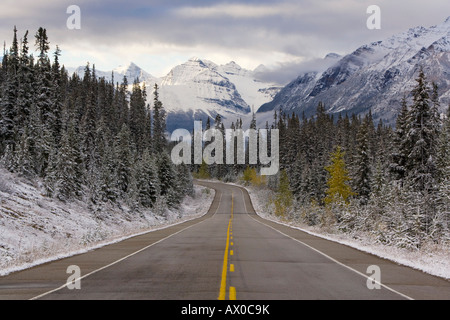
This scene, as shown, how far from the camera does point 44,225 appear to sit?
29406 millimetres

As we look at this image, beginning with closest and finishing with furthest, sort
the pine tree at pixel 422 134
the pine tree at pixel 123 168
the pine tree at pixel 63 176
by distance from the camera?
the pine tree at pixel 422 134 < the pine tree at pixel 63 176 < the pine tree at pixel 123 168

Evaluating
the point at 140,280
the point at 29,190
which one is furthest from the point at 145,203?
the point at 140,280

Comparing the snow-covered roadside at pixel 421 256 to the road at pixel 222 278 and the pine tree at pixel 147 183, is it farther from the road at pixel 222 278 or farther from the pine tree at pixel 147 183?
the pine tree at pixel 147 183

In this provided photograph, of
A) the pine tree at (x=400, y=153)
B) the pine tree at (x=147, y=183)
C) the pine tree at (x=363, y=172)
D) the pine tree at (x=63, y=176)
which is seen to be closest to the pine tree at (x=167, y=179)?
the pine tree at (x=147, y=183)

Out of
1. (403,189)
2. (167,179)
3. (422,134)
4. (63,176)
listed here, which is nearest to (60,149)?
(63,176)

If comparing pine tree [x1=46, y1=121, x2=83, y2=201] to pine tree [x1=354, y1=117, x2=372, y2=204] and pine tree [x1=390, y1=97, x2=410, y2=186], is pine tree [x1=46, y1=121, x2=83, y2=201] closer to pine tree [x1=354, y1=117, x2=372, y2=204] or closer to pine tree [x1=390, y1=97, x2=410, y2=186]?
pine tree [x1=354, y1=117, x2=372, y2=204]

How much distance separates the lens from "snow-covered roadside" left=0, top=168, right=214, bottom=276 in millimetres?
18688

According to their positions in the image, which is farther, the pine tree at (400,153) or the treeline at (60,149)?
the pine tree at (400,153)

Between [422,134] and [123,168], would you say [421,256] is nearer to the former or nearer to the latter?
[422,134]

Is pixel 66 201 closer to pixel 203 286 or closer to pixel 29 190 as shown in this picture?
pixel 29 190

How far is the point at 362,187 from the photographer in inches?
2114

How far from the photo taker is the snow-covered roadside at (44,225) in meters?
18.7
